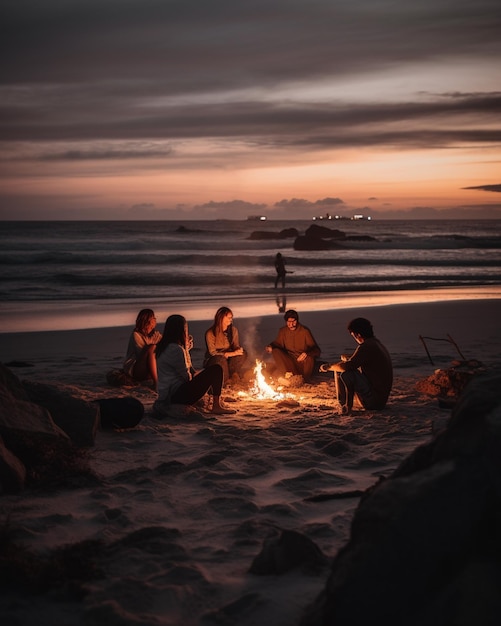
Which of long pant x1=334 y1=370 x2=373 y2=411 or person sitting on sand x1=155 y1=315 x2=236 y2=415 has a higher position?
person sitting on sand x1=155 y1=315 x2=236 y2=415

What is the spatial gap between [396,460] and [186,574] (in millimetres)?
2969

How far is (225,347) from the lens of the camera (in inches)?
423

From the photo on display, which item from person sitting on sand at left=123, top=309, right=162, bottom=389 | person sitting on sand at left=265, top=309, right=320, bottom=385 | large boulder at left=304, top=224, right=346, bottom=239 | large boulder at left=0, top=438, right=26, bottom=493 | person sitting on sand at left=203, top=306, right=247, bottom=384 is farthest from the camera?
large boulder at left=304, top=224, right=346, bottom=239

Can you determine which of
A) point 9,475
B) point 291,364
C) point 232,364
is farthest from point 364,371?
point 9,475

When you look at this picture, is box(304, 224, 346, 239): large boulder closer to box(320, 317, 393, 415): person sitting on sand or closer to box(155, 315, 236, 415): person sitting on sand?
box(320, 317, 393, 415): person sitting on sand

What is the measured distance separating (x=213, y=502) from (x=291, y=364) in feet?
17.2

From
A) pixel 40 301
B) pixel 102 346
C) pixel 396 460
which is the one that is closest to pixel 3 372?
pixel 396 460

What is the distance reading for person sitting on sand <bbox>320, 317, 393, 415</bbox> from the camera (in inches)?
329

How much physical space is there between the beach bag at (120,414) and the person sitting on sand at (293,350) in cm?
322

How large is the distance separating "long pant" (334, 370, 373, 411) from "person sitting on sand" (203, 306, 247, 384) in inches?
96.5

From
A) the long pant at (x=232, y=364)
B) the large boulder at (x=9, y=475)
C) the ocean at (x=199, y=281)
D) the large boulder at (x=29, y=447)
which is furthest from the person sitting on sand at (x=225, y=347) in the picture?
the ocean at (x=199, y=281)

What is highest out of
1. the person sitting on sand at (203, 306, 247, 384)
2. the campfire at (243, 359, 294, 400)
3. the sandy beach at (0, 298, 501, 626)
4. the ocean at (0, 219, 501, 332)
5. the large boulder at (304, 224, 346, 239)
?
the large boulder at (304, 224, 346, 239)

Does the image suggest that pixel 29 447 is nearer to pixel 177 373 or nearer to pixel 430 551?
pixel 177 373

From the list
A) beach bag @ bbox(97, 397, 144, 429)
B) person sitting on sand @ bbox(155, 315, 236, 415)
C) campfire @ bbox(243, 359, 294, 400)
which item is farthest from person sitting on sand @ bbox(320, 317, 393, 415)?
beach bag @ bbox(97, 397, 144, 429)
